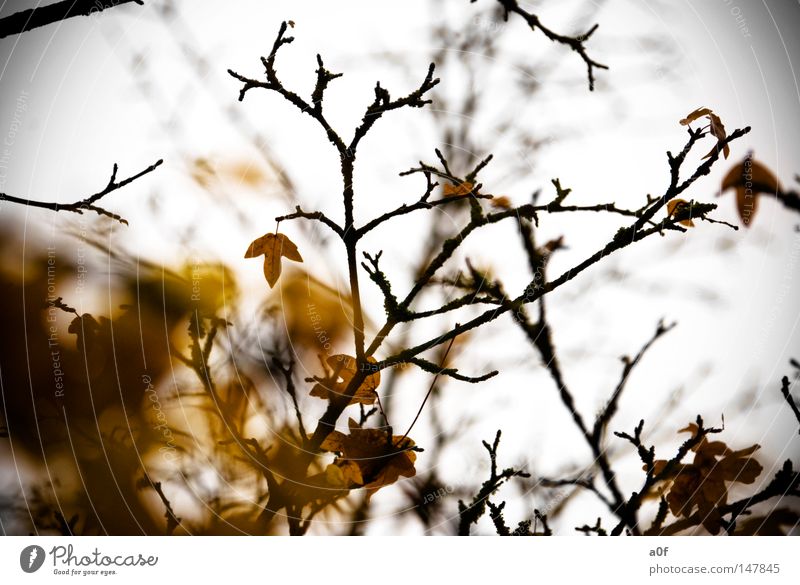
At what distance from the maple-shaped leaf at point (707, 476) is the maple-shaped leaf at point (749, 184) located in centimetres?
41

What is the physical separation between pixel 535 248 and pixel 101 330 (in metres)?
0.86

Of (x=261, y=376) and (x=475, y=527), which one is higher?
(x=261, y=376)

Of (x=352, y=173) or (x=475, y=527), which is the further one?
(x=475, y=527)

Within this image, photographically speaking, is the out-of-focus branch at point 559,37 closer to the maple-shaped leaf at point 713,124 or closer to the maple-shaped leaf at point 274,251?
the maple-shaped leaf at point 713,124

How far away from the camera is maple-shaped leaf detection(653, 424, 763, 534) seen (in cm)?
83

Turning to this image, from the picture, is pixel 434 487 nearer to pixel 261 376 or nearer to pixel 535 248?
pixel 261 376

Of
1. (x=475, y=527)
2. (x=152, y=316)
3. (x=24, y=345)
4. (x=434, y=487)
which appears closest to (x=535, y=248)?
(x=475, y=527)

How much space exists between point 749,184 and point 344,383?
2.61 feet

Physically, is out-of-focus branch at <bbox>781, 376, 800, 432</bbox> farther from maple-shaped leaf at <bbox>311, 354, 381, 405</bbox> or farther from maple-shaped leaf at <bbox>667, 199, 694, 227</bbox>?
maple-shaped leaf at <bbox>311, 354, 381, 405</bbox>

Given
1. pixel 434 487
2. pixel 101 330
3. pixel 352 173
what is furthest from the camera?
pixel 434 487

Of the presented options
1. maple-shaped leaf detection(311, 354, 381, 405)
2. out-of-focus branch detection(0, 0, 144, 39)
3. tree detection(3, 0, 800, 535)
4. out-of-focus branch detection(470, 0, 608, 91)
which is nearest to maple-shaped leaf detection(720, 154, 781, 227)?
tree detection(3, 0, 800, 535)

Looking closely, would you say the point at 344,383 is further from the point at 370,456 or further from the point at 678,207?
the point at 678,207

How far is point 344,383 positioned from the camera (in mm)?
705

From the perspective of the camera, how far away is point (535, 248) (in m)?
1.08
